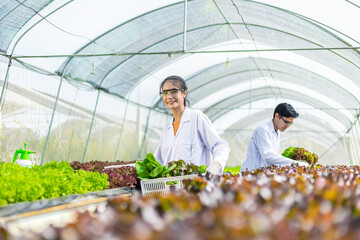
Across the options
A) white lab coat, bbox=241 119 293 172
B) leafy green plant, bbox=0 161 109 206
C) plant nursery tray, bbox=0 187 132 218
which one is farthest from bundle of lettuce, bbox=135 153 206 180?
white lab coat, bbox=241 119 293 172

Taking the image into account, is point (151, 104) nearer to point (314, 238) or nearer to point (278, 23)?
point (278, 23)

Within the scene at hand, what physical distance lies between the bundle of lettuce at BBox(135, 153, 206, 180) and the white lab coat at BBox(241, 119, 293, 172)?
197 centimetres

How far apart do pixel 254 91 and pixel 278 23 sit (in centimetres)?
1052

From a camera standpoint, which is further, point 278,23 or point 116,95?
point 116,95

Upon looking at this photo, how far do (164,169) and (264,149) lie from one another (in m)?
2.33

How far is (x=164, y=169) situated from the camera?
3.47 meters

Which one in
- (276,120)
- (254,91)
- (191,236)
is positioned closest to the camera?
(191,236)

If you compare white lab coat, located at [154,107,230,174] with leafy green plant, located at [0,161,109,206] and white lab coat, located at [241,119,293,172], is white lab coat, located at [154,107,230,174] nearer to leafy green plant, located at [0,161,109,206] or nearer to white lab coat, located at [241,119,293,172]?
leafy green plant, located at [0,161,109,206]

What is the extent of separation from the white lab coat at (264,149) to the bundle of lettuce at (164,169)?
1.97m

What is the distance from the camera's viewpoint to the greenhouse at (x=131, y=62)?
8.57 meters

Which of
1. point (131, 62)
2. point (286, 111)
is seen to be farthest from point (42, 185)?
point (131, 62)

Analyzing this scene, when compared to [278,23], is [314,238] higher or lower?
lower

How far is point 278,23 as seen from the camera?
10422mm

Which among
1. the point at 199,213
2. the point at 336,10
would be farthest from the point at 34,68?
the point at 199,213
